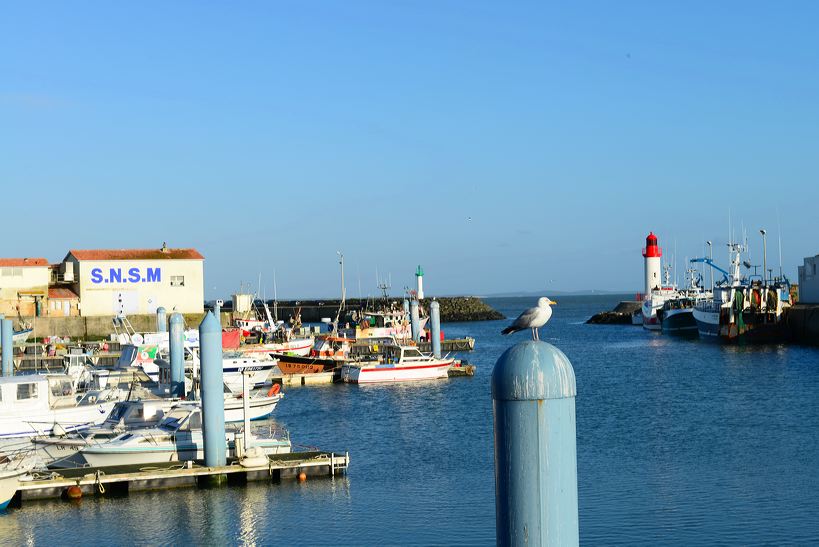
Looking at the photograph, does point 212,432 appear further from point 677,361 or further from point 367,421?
point 677,361

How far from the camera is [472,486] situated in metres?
25.2

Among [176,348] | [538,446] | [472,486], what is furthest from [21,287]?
[538,446]

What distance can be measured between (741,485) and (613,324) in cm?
11950

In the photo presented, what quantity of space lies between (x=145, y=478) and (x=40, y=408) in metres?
7.36

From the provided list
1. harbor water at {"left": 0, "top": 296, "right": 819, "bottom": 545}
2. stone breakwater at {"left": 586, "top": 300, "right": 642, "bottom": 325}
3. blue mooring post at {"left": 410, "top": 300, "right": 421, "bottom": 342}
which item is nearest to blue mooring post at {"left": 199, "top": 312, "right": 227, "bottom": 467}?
harbor water at {"left": 0, "top": 296, "right": 819, "bottom": 545}

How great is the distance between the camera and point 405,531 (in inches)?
834

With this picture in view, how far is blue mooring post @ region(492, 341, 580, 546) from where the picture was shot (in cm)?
Result: 400

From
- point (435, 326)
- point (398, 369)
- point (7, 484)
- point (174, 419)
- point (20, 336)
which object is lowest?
point (398, 369)

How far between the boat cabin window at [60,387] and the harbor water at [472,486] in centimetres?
780

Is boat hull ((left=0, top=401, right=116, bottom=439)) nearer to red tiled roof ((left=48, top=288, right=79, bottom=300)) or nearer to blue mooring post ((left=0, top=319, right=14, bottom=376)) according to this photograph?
blue mooring post ((left=0, top=319, right=14, bottom=376))

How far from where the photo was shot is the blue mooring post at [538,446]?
13.1 ft

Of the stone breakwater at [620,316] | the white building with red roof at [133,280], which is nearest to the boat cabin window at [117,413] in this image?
the white building with red roof at [133,280]

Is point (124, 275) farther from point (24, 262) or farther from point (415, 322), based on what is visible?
point (415, 322)

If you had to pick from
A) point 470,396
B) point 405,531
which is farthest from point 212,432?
point 470,396
